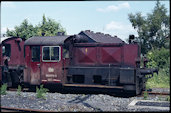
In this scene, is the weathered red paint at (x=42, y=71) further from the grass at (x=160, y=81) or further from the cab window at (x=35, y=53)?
the grass at (x=160, y=81)

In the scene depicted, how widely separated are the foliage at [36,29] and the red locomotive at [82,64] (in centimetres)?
1808

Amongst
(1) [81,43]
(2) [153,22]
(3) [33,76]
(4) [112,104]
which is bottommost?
(4) [112,104]

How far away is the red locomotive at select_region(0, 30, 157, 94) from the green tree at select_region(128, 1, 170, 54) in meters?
15.1

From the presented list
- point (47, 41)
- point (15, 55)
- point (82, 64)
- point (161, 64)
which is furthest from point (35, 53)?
point (161, 64)

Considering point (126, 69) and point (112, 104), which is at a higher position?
point (126, 69)

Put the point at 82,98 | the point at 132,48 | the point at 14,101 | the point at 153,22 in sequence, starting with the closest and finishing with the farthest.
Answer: the point at 14,101 < the point at 82,98 < the point at 132,48 < the point at 153,22

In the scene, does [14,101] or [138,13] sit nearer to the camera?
[14,101]

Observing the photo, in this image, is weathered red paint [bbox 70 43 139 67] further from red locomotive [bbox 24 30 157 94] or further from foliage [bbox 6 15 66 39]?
foliage [bbox 6 15 66 39]

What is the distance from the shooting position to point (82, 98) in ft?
31.4

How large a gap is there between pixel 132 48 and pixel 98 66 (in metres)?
1.85

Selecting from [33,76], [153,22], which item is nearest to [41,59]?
[33,76]

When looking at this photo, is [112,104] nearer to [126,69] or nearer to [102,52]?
[126,69]

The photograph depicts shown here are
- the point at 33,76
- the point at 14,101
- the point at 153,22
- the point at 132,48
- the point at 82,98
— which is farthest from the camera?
the point at 153,22

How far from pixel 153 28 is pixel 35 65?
1750 cm
